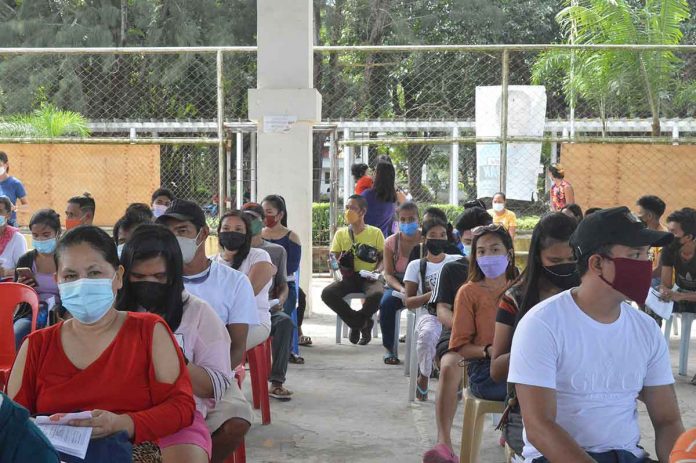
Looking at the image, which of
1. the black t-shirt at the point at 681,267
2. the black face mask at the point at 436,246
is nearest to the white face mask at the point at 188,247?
the black face mask at the point at 436,246

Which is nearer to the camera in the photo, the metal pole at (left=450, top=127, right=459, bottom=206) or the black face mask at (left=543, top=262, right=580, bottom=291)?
the black face mask at (left=543, top=262, right=580, bottom=291)

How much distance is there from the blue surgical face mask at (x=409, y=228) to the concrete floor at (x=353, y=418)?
1131mm

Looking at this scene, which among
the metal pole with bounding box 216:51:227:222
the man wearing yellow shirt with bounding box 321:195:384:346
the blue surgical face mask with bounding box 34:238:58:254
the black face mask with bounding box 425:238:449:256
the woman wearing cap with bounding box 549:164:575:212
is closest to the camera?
the blue surgical face mask with bounding box 34:238:58:254

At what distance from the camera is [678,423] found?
3.12 meters

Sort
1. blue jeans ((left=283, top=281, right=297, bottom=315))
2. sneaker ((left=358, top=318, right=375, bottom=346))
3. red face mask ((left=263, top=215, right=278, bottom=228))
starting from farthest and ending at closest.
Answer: sneaker ((left=358, top=318, right=375, bottom=346))
red face mask ((left=263, top=215, right=278, bottom=228))
blue jeans ((left=283, top=281, right=297, bottom=315))

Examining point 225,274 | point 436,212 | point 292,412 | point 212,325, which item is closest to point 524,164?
point 436,212

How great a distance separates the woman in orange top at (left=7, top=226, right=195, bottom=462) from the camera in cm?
314

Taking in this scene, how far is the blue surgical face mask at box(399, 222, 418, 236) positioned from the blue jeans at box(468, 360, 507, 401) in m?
3.37

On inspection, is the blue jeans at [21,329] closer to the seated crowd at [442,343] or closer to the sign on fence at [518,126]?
the seated crowd at [442,343]

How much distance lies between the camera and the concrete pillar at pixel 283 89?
973 centimetres

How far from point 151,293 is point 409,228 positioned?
14.8 feet

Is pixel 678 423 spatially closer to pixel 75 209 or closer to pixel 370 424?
pixel 370 424

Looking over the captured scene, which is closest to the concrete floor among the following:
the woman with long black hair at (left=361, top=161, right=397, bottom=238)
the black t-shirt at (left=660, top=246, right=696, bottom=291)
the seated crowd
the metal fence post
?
the seated crowd

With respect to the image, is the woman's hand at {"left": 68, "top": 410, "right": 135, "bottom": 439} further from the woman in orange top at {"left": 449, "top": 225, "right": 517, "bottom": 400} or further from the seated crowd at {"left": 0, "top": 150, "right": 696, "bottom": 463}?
the woman in orange top at {"left": 449, "top": 225, "right": 517, "bottom": 400}
